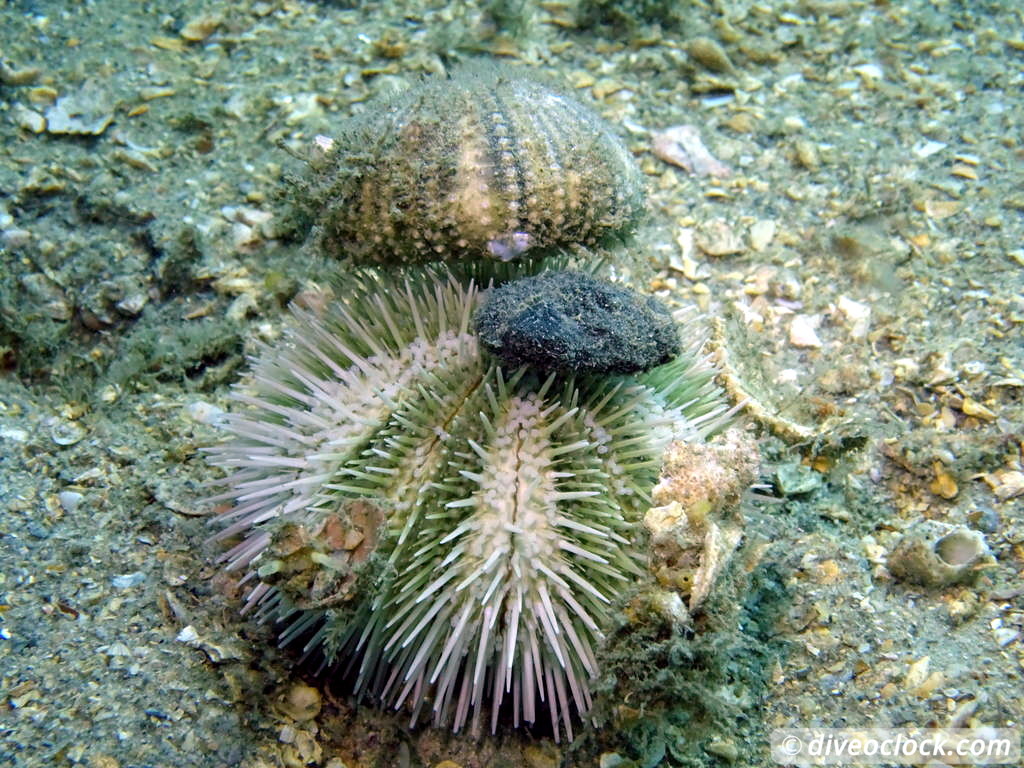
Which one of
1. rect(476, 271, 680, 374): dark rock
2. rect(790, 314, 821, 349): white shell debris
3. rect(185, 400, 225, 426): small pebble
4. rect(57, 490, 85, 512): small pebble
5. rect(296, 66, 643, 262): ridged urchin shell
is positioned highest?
rect(296, 66, 643, 262): ridged urchin shell

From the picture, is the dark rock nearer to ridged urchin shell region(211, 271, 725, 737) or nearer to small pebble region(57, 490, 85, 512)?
ridged urchin shell region(211, 271, 725, 737)

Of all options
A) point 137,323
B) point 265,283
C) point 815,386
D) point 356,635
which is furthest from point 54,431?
point 815,386

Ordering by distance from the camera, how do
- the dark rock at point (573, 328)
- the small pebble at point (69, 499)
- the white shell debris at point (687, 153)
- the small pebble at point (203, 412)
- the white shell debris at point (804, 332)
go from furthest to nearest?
the white shell debris at point (687, 153) < the white shell debris at point (804, 332) < the small pebble at point (203, 412) < the small pebble at point (69, 499) < the dark rock at point (573, 328)

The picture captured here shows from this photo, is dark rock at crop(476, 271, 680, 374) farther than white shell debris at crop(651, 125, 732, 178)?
No

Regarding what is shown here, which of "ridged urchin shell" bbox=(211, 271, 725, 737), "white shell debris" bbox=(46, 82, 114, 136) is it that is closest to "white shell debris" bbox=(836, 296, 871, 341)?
"ridged urchin shell" bbox=(211, 271, 725, 737)

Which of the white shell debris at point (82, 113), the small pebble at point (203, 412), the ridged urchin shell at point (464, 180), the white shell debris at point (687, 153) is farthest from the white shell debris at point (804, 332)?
the white shell debris at point (82, 113)

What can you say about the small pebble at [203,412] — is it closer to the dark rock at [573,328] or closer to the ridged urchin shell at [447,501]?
the ridged urchin shell at [447,501]
